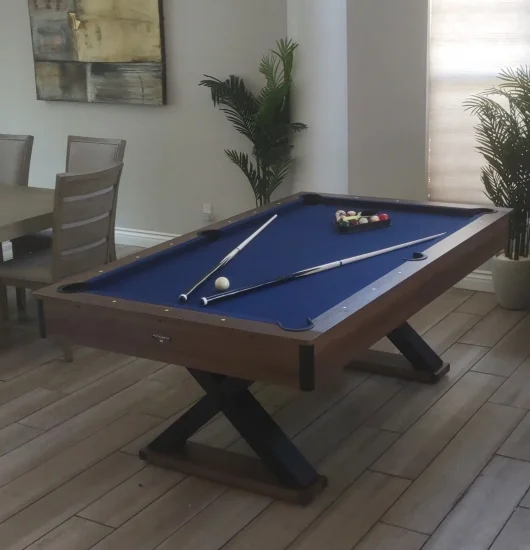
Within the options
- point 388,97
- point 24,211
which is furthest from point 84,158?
point 388,97

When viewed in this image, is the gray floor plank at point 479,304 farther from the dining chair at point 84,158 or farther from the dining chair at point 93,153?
the dining chair at point 84,158

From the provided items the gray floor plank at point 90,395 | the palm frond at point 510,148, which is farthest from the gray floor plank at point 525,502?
the palm frond at point 510,148

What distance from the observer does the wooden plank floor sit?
8.76 feet

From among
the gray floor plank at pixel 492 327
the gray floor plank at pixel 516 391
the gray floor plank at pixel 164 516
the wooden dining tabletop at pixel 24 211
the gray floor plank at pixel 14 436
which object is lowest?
the gray floor plank at pixel 164 516

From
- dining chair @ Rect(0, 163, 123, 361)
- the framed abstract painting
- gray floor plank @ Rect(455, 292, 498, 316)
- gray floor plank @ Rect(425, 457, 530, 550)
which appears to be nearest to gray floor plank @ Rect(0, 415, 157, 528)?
dining chair @ Rect(0, 163, 123, 361)

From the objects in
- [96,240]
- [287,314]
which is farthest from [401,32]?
[287,314]

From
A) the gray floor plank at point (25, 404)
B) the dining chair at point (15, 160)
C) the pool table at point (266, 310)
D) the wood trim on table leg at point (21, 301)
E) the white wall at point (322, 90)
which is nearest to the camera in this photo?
Result: the pool table at point (266, 310)

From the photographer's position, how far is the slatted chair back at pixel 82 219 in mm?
3883

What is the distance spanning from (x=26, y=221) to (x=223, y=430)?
58.2 inches

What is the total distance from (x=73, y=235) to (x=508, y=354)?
2149mm

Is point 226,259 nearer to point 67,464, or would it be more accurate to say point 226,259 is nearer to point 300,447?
point 300,447

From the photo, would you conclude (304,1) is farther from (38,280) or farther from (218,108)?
(38,280)

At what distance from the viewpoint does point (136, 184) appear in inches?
240

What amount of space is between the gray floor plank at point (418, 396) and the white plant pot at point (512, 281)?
628mm
